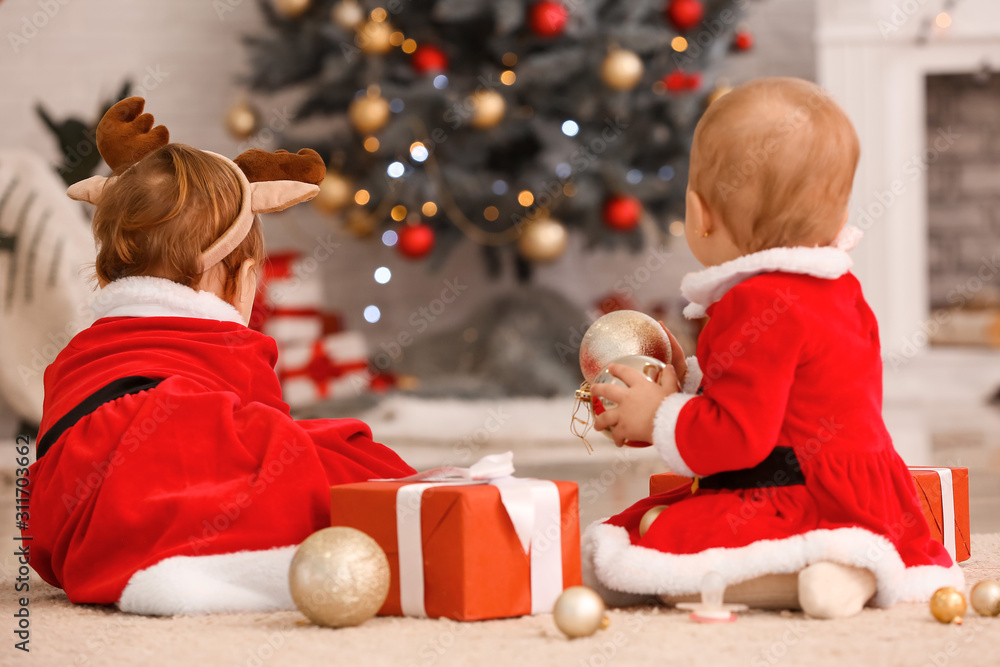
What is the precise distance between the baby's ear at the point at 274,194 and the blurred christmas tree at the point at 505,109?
1.70 metres

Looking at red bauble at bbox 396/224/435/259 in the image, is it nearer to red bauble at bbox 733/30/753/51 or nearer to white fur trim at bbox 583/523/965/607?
red bauble at bbox 733/30/753/51

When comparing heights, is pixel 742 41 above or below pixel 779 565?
above

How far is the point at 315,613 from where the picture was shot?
3.16 feet

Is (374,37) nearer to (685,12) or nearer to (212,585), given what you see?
(685,12)

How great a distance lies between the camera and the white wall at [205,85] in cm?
368

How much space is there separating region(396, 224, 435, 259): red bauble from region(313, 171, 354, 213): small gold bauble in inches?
7.7

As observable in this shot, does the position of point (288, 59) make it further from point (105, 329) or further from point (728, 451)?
point (728, 451)

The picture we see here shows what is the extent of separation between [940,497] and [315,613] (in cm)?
74

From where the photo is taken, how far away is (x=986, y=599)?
3.22ft

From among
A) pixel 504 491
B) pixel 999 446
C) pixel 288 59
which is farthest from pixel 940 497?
pixel 288 59

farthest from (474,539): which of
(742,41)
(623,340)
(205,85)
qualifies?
(205,85)

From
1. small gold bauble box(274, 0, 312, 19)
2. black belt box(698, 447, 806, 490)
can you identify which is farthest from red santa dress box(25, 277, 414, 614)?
small gold bauble box(274, 0, 312, 19)

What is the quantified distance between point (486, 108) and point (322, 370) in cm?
93

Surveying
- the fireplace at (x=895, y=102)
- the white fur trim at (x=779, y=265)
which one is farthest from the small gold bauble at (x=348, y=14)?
the white fur trim at (x=779, y=265)
